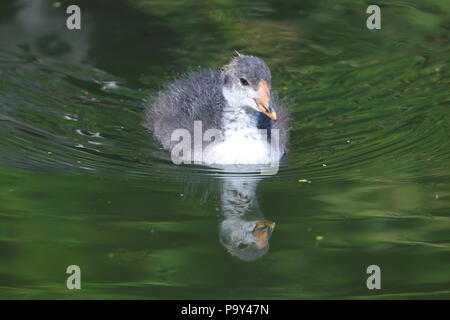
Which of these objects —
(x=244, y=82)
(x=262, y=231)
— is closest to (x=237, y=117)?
(x=244, y=82)

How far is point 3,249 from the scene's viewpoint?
20.9 feet

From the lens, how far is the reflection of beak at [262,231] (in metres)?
6.56

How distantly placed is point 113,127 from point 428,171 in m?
3.16

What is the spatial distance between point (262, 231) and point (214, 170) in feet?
4.94

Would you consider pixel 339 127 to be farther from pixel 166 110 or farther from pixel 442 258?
pixel 442 258

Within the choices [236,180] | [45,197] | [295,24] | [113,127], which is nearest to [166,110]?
[113,127]

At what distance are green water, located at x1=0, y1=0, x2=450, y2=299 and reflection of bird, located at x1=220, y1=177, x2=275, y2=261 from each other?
0.18ft

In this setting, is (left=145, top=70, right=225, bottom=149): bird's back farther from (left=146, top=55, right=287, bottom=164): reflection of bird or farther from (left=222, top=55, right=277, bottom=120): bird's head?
(left=222, top=55, right=277, bottom=120): bird's head

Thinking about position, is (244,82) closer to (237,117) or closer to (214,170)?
(237,117)

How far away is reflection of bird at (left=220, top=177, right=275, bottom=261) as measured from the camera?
6.47m

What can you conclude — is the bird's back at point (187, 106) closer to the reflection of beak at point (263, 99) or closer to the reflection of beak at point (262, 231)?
the reflection of beak at point (263, 99)

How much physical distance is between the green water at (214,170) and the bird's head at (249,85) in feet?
2.06

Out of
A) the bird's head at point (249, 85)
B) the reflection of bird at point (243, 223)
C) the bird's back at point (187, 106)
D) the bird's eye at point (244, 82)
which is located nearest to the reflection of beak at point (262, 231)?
the reflection of bird at point (243, 223)

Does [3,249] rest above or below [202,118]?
below
